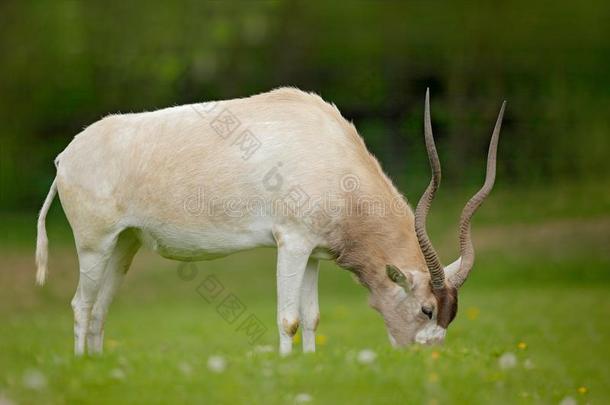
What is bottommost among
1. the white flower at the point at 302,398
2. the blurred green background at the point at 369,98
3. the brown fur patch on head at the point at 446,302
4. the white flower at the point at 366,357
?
the blurred green background at the point at 369,98

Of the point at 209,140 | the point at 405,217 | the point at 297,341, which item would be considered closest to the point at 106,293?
the point at 209,140

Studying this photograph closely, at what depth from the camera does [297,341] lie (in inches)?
452

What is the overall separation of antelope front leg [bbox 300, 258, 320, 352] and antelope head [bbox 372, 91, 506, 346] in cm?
59

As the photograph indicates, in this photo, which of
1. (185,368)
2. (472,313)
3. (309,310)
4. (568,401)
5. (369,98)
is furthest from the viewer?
(369,98)

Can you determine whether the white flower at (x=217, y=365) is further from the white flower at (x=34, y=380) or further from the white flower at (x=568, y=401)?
the white flower at (x=568, y=401)

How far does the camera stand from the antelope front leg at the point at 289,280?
25.0 feet

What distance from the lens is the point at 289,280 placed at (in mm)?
7641

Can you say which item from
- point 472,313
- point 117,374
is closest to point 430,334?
point 117,374

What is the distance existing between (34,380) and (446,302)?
339cm

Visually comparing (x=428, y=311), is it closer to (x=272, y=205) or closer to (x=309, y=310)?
(x=309, y=310)

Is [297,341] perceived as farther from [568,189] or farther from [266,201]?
[568,189]

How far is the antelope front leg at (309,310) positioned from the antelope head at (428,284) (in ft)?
1.92

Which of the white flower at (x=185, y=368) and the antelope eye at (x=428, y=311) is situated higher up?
the white flower at (x=185, y=368)

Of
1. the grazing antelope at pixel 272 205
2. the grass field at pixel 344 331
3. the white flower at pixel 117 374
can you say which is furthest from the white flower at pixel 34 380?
the grazing antelope at pixel 272 205
